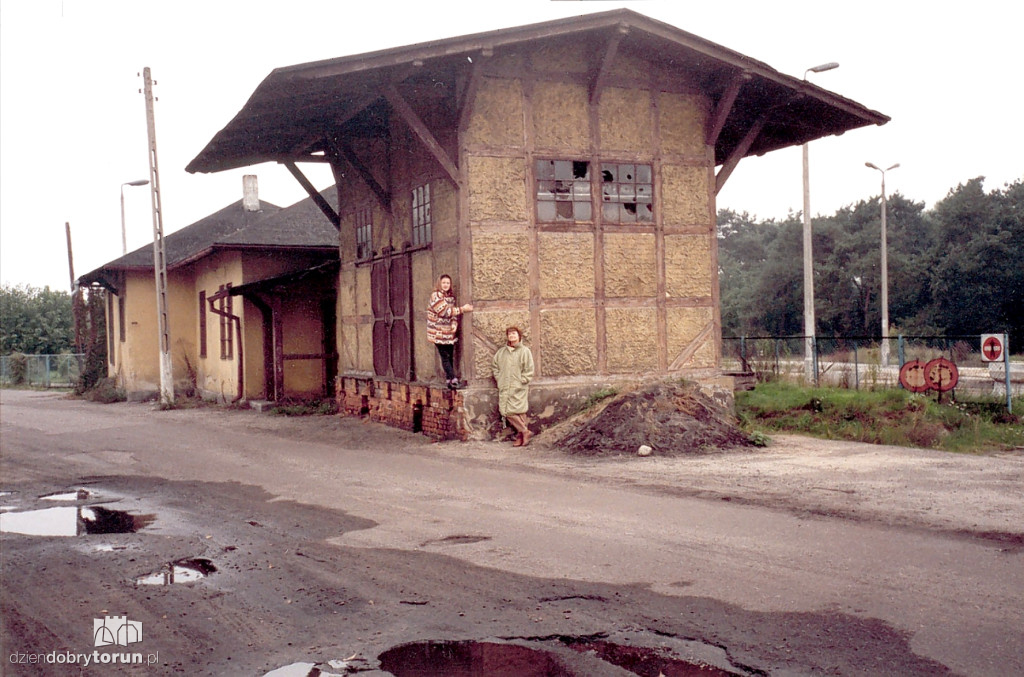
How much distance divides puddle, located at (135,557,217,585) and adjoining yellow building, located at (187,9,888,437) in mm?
7047

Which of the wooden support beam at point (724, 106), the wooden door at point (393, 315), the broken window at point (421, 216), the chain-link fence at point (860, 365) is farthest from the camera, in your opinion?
the chain-link fence at point (860, 365)

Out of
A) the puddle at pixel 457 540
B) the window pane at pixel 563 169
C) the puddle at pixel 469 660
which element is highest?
Answer: the window pane at pixel 563 169

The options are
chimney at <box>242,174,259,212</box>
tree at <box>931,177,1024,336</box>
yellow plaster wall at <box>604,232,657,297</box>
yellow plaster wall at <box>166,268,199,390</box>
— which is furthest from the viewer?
tree at <box>931,177,1024,336</box>

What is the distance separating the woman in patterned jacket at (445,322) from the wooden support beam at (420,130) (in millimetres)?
1540

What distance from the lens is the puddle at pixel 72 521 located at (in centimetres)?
789

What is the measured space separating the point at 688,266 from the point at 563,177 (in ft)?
8.08

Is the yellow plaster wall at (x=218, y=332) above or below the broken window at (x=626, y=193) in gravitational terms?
below

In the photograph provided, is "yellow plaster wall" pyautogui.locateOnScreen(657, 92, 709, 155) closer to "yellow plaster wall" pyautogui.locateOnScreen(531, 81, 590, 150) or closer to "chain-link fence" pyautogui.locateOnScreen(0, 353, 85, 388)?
"yellow plaster wall" pyautogui.locateOnScreen(531, 81, 590, 150)

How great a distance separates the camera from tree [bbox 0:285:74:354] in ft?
182

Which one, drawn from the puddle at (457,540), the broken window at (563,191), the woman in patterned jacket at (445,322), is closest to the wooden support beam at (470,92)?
the broken window at (563,191)

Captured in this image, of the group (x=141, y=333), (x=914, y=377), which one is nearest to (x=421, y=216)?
(x=914, y=377)

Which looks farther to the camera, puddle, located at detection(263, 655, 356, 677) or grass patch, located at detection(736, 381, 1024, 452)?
grass patch, located at detection(736, 381, 1024, 452)

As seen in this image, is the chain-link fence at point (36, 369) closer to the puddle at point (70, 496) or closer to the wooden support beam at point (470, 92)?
the wooden support beam at point (470, 92)

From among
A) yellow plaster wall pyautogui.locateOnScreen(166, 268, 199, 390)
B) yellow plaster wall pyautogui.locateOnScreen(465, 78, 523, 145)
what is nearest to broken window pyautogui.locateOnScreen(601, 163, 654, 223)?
yellow plaster wall pyautogui.locateOnScreen(465, 78, 523, 145)
